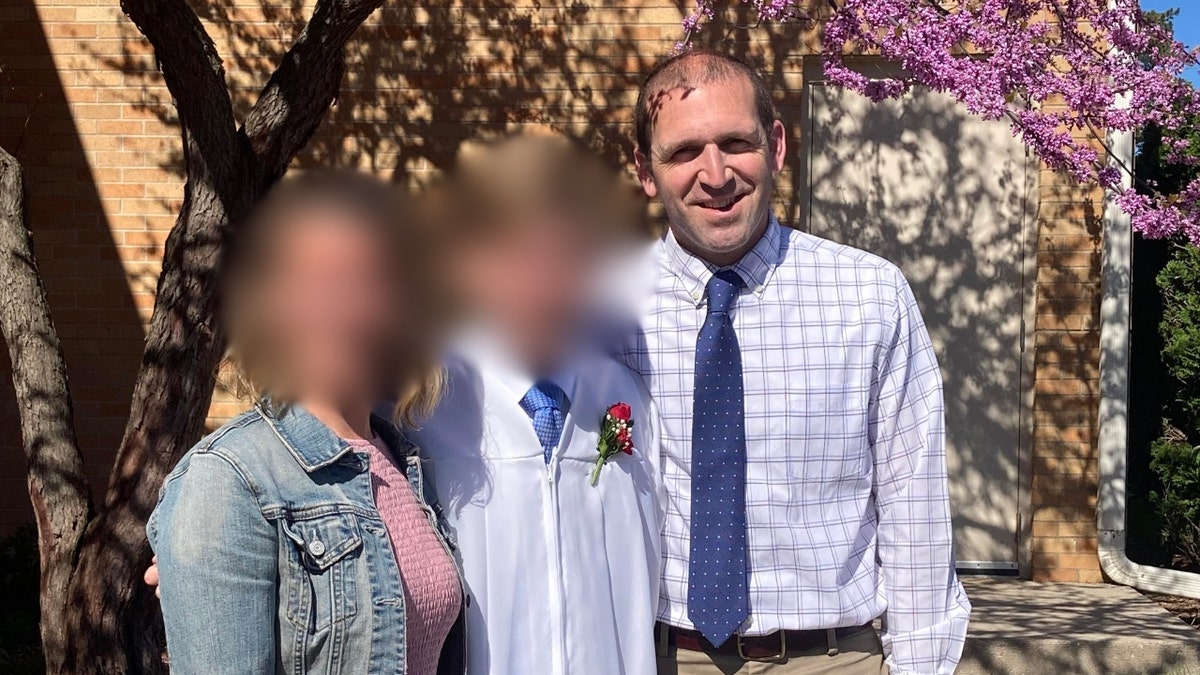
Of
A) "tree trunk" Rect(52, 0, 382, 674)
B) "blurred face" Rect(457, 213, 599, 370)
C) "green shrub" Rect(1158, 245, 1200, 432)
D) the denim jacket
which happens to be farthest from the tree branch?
"green shrub" Rect(1158, 245, 1200, 432)

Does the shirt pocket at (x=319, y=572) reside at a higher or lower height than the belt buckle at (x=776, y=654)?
higher

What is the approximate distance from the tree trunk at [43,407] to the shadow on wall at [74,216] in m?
2.67

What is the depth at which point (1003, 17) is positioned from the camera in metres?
4.84

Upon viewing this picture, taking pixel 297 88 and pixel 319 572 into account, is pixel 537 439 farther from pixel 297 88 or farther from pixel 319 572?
pixel 297 88

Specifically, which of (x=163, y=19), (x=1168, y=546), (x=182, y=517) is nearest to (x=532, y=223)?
(x=182, y=517)

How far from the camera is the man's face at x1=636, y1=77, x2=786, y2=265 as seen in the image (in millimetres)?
2287

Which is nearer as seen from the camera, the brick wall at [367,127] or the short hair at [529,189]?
the short hair at [529,189]

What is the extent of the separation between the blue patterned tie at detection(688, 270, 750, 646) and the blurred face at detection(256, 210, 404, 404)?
2.65ft

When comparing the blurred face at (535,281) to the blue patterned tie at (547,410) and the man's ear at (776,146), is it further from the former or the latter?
the man's ear at (776,146)

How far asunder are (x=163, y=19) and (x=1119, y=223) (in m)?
5.17

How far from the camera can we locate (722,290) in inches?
94.6

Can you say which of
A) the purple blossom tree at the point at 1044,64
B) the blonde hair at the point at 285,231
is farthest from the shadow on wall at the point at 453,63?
the blonde hair at the point at 285,231

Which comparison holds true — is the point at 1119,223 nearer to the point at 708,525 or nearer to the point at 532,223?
the point at 708,525

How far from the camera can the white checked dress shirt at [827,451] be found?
2.35 metres
